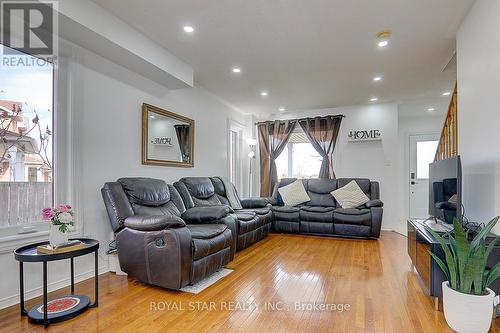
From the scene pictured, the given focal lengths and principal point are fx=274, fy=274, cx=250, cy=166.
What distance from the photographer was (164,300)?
7.67ft

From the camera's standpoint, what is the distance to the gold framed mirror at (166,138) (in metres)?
3.60

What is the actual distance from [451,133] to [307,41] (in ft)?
7.57

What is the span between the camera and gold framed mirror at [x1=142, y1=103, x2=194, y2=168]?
3.60 metres

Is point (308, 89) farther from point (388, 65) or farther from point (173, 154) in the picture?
point (173, 154)

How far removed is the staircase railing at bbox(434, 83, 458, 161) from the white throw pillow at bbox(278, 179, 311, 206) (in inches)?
94.6

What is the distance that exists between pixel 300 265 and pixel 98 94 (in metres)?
3.01

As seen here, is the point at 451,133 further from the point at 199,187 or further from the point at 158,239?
the point at 158,239

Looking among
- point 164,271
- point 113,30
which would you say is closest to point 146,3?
point 113,30

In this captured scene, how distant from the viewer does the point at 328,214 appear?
15.8ft

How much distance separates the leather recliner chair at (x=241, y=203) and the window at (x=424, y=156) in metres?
4.18

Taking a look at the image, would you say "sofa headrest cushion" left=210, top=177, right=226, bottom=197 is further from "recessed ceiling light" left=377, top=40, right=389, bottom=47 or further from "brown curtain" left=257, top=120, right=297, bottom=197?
"recessed ceiling light" left=377, top=40, right=389, bottom=47

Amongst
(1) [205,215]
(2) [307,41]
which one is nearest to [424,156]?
(2) [307,41]

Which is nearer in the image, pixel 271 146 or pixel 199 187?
pixel 199 187

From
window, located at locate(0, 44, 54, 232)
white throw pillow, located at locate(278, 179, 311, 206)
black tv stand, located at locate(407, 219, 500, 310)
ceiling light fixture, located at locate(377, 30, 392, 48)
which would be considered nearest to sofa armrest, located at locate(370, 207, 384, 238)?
white throw pillow, located at locate(278, 179, 311, 206)
